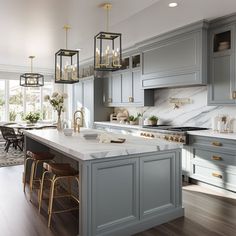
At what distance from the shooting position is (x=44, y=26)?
4.23 meters

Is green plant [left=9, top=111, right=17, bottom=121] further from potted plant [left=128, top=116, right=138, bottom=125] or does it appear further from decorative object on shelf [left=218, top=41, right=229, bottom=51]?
decorative object on shelf [left=218, top=41, right=229, bottom=51]

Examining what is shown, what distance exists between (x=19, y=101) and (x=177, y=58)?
646 cm

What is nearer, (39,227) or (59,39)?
(39,227)

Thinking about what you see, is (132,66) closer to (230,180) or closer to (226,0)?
(226,0)

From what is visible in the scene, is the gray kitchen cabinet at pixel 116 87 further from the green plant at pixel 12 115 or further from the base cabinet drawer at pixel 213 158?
the green plant at pixel 12 115

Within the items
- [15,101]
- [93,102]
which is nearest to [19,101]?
[15,101]

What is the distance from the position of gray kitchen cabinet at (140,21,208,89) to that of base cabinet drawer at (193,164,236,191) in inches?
53.0

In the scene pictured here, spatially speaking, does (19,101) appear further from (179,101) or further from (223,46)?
(223,46)

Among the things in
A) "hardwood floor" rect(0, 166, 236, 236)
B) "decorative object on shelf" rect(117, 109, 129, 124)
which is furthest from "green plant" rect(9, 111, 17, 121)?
"hardwood floor" rect(0, 166, 236, 236)

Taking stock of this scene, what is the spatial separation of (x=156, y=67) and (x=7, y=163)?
12.7 feet

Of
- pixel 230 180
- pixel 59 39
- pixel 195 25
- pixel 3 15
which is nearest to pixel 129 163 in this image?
pixel 230 180

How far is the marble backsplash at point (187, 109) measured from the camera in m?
4.46

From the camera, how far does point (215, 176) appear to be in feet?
12.4

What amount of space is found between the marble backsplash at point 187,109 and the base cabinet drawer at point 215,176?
0.87m
